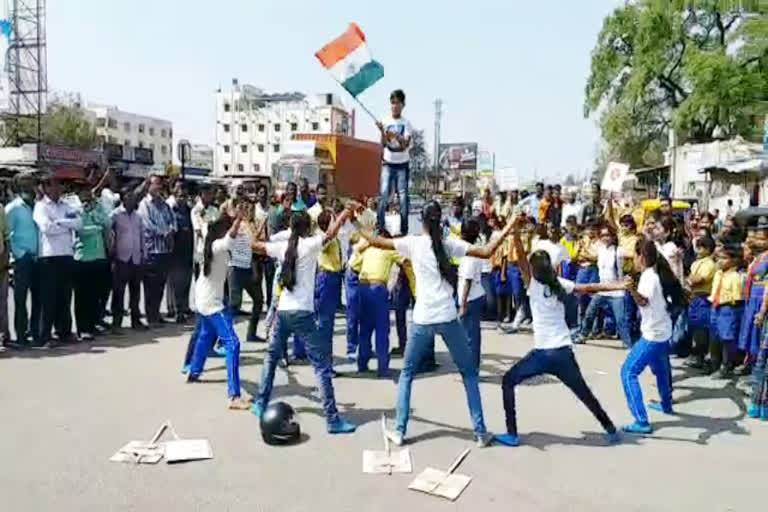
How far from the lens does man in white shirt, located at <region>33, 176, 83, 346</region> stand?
867 cm

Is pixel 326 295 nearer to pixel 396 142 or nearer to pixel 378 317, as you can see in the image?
pixel 378 317

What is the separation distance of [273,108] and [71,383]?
96227mm

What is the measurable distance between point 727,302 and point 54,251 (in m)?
8.22

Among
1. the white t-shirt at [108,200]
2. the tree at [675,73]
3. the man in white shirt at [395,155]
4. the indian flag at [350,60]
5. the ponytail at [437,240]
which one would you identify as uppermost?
the tree at [675,73]

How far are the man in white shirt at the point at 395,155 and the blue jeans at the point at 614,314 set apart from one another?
3.12 m

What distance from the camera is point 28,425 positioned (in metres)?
5.86

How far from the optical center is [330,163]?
30.5m

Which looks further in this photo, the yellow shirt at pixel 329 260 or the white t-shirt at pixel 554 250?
the white t-shirt at pixel 554 250

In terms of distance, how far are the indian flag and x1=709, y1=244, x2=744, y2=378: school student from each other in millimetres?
4784

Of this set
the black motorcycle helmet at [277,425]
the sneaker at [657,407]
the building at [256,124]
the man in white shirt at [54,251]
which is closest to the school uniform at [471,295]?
the sneaker at [657,407]

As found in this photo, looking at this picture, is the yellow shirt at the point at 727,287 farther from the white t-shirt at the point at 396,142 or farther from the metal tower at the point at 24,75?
the metal tower at the point at 24,75

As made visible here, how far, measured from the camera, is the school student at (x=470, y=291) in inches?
280

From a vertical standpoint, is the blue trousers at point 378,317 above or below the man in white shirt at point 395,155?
below

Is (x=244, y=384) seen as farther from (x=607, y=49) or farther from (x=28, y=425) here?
(x=607, y=49)
